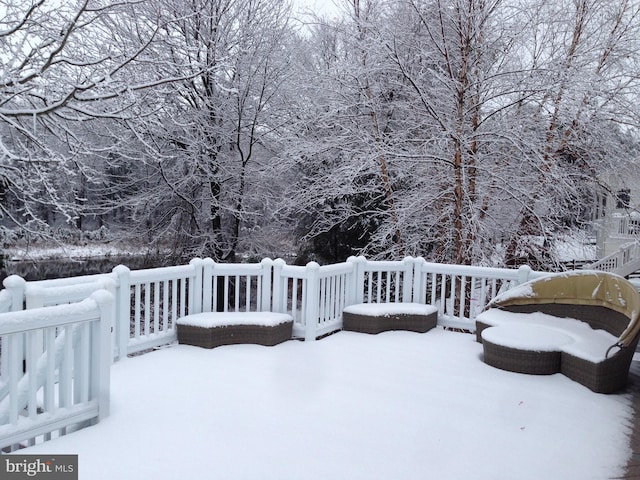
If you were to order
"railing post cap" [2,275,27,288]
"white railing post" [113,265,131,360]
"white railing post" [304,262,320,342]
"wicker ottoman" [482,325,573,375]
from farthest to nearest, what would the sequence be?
"white railing post" [304,262,320,342], "white railing post" [113,265,131,360], "wicker ottoman" [482,325,573,375], "railing post cap" [2,275,27,288]

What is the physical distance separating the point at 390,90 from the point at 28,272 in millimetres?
12166

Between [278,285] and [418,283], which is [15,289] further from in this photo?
[418,283]

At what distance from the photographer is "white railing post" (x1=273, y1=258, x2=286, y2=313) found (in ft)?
17.2

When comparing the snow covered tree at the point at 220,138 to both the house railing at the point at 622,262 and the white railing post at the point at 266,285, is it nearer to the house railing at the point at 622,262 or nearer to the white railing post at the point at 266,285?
the white railing post at the point at 266,285

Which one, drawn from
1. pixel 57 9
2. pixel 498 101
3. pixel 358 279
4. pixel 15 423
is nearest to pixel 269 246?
pixel 358 279

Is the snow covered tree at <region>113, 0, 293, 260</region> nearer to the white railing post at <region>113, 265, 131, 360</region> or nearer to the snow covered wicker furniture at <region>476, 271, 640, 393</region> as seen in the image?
the white railing post at <region>113, 265, 131, 360</region>

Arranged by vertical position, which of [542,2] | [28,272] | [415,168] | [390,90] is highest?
[542,2]

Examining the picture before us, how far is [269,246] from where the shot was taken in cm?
1080

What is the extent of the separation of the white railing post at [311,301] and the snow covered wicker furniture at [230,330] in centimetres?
29

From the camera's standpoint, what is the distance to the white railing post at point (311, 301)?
509 centimetres

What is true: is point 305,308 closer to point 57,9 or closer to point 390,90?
point 57,9

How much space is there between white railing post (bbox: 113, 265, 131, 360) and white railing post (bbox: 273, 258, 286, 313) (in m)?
1.60

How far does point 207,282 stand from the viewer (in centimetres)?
→ 519

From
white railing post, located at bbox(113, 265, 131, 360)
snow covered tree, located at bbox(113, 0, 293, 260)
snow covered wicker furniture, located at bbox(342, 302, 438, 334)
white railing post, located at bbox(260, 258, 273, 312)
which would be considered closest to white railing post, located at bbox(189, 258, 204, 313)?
white railing post, located at bbox(260, 258, 273, 312)
